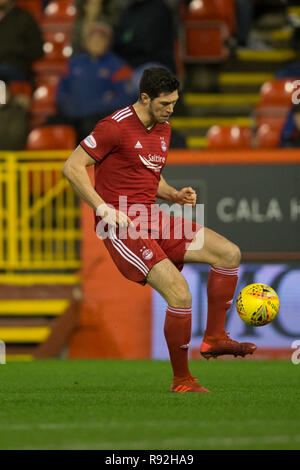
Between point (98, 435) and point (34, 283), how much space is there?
6929 mm

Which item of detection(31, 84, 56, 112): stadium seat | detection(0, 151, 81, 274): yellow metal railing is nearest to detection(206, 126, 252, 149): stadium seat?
detection(0, 151, 81, 274): yellow metal railing

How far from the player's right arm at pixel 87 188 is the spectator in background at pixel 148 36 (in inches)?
276

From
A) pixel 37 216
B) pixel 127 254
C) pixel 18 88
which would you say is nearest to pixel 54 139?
pixel 37 216

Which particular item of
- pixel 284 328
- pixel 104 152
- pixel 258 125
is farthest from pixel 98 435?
pixel 258 125

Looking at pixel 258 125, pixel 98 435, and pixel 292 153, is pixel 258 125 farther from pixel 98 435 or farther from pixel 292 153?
pixel 98 435

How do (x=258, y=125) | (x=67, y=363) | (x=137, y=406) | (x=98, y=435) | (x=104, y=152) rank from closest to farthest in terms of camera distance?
(x=98, y=435)
(x=137, y=406)
(x=104, y=152)
(x=67, y=363)
(x=258, y=125)

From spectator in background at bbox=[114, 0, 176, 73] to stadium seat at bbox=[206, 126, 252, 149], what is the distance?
202 centimetres

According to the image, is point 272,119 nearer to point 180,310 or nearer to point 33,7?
point 33,7

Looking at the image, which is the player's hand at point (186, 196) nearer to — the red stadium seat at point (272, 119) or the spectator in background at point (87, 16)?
the red stadium seat at point (272, 119)

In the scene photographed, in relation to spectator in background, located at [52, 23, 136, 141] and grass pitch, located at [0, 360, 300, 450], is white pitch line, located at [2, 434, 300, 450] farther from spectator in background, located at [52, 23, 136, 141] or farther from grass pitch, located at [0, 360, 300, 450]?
spectator in background, located at [52, 23, 136, 141]

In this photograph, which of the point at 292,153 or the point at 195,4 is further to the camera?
the point at 195,4

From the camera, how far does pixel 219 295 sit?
721 centimetres

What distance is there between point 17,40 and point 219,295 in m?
8.25

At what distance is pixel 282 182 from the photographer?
11.2 m
